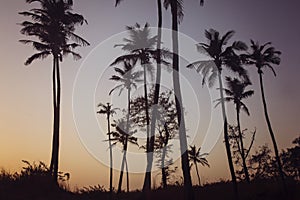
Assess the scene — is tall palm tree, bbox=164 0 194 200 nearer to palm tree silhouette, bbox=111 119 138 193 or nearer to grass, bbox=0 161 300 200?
grass, bbox=0 161 300 200

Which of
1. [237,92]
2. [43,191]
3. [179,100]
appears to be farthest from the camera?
[237,92]

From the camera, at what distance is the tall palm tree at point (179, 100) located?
19.9m

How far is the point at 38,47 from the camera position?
32.5m

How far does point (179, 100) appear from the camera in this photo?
68.0ft

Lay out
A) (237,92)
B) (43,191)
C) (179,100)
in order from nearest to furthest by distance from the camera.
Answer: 1. (179,100)
2. (43,191)
3. (237,92)

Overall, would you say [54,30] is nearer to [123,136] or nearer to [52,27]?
[52,27]

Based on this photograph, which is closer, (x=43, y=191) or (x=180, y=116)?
(x=180, y=116)

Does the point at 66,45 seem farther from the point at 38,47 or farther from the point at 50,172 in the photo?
the point at 50,172

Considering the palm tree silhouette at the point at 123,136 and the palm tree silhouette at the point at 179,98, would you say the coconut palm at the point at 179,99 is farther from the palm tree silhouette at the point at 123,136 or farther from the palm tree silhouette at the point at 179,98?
the palm tree silhouette at the point at 123,136

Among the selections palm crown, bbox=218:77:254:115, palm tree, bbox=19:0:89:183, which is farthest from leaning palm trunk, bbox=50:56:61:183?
palm crown, bbox=218:77:254:115

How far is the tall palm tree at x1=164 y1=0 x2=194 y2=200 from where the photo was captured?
19.9m

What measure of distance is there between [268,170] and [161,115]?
73.7 feet

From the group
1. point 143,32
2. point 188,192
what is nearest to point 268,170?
point 143,32

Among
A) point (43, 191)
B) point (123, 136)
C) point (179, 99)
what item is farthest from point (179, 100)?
point (123, 136)
